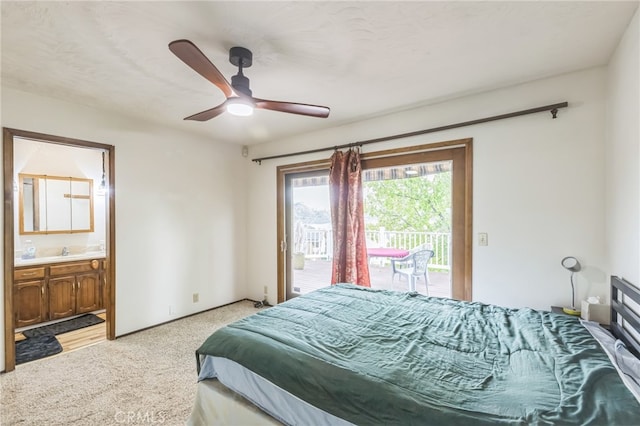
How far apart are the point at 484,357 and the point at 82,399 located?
9.25 ft

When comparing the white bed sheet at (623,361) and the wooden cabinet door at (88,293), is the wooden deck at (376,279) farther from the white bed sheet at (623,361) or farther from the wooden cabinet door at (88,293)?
the wooden cabinet door at (88,293)

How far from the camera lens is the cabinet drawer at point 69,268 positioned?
3.78 meters

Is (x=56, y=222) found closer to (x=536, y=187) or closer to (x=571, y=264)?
(x=536, y=187)

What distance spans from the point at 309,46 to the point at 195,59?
0.78 m

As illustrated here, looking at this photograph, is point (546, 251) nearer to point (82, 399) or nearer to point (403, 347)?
point (403, 347)

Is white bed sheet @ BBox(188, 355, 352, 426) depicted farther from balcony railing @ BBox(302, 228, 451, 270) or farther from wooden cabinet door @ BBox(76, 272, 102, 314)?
wooden cabinet door @ BBox(76, 272, 102, 314)

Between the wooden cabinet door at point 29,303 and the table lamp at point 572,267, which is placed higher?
the table lamp at point 572,267

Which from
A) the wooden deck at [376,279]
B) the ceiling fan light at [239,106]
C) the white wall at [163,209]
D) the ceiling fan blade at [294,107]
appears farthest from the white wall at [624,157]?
the white wall at [163,209]

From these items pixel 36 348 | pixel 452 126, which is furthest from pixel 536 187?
pixel 36 348

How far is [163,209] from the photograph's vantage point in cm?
376

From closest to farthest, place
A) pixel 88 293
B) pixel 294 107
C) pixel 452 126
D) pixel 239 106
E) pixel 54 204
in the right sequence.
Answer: pixel 239 106 → pixel 294 107 → pixel 452 126 → pixel 88 293 → pixel 54 204

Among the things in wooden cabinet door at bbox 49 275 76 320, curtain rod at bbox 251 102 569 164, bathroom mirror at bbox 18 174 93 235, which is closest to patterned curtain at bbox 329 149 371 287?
curtain rod at bbox 251 102 569 164

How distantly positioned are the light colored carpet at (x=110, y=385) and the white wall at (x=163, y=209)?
0.38 m

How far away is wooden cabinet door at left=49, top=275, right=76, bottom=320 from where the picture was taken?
12.4ft
